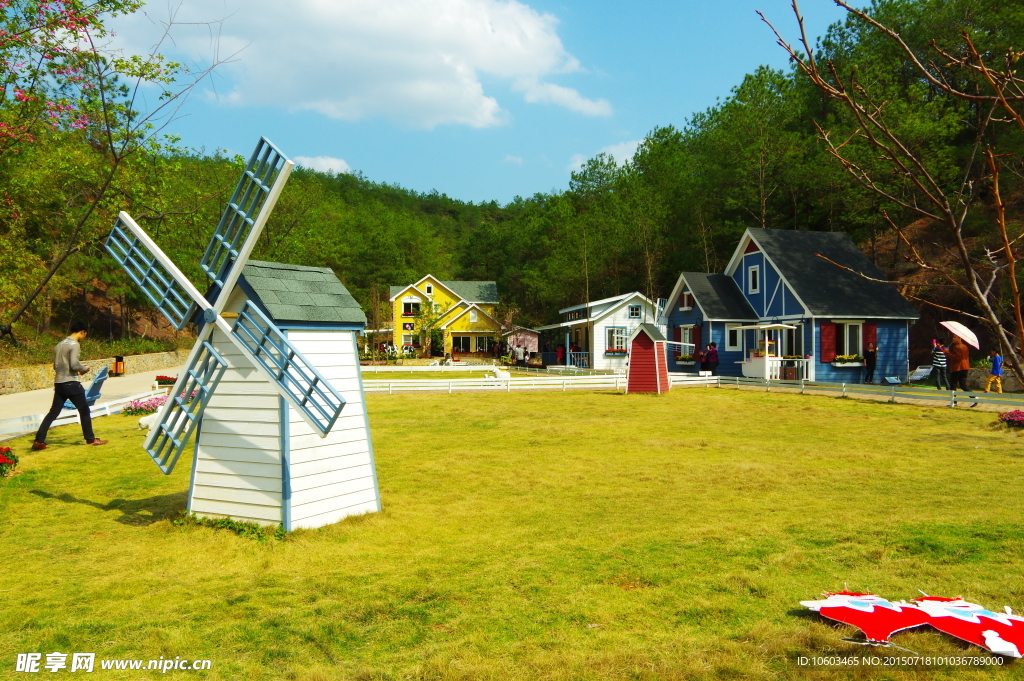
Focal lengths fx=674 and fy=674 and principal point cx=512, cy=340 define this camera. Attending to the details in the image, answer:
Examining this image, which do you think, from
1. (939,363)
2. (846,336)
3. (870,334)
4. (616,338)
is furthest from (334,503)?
(616,338)

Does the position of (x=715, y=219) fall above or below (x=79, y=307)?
above

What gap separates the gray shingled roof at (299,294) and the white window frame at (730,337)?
88.0 feet

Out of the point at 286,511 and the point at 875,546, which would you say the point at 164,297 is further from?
the point at 875,546

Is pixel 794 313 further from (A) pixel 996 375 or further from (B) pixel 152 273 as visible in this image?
(B) pixel 152 273

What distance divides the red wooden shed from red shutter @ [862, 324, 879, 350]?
34.2 ft

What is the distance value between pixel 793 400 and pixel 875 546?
16780 mm

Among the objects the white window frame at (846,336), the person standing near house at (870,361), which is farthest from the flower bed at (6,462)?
the white window frame at (846,336)

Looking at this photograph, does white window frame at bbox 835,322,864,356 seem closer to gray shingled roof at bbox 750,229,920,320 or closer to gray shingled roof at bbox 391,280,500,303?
gray shingled roof at bbox 750,229,920,320

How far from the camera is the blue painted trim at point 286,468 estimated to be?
324 inches

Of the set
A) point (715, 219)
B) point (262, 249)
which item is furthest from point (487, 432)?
point (715, 219)

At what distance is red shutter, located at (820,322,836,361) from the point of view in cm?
2941

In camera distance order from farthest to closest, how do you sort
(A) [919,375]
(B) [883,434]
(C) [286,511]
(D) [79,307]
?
(D) [79,307] < (A) [919,375] < (B) [883,434] < (C) [286,511]

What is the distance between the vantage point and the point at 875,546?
24.1 ft

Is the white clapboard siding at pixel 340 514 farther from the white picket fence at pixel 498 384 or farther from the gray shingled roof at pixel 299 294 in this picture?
the white picket fence at pixel 498 384
